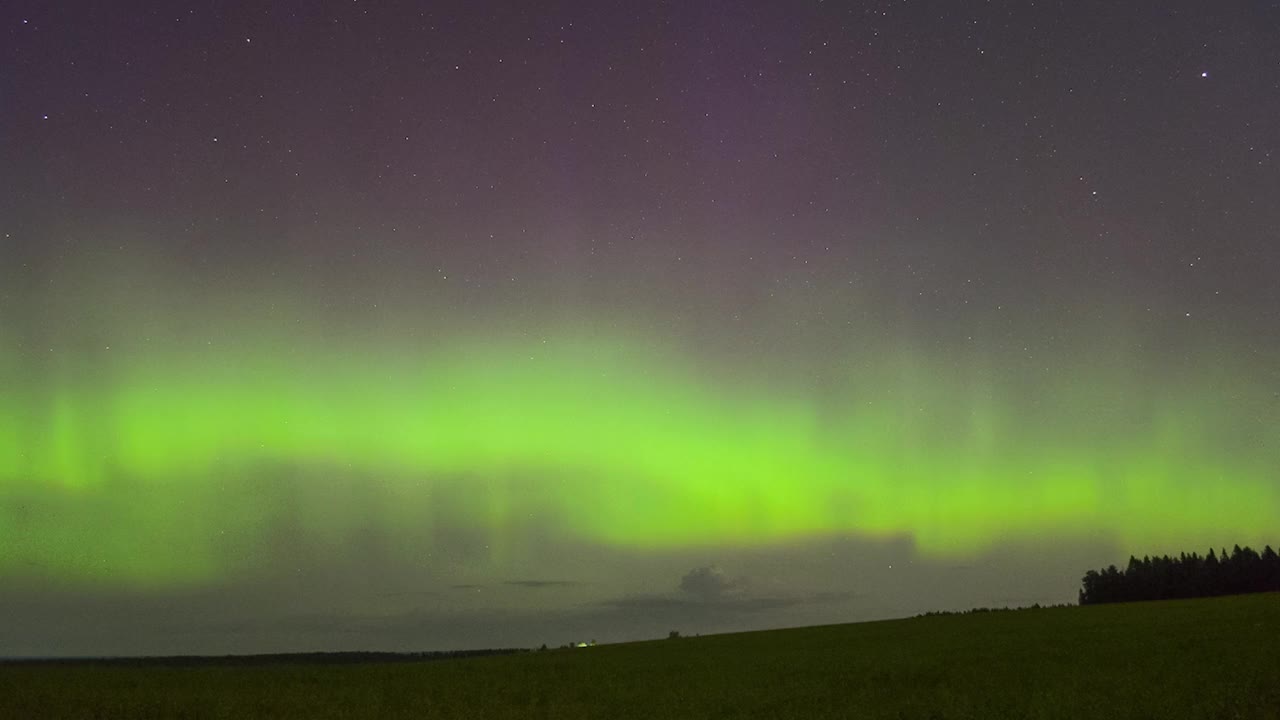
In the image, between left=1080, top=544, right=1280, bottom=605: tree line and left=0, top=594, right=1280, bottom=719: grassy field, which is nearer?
left=0, top=594, right=1280, bottom=719: grassy field

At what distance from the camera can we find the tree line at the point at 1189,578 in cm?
11831

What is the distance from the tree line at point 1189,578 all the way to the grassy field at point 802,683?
8328 centimetres

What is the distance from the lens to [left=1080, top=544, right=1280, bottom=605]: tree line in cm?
11831

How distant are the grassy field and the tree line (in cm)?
8328

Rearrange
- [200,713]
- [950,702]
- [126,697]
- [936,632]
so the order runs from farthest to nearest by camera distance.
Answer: [936,632] < [126,697] < [200,713] < [950,702]

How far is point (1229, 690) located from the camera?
23.8 metres

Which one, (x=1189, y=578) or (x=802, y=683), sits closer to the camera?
(x=802, y=683)

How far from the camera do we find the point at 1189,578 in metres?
122

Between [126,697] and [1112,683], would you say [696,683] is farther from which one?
[126,697]

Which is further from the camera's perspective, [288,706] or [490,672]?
[490,672]

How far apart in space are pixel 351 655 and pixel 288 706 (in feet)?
255

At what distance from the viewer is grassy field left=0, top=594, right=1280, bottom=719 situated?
2502cm

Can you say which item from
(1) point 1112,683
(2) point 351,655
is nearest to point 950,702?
(1) point 1112,683

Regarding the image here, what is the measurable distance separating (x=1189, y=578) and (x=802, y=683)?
110 metres
